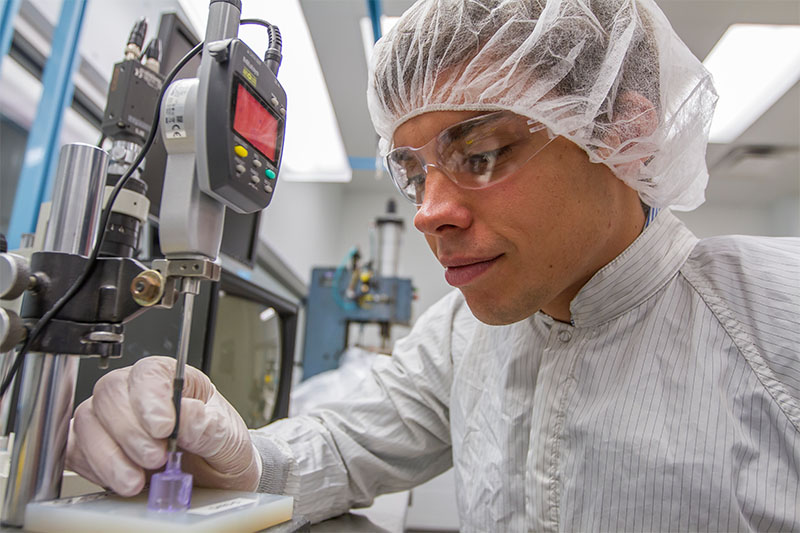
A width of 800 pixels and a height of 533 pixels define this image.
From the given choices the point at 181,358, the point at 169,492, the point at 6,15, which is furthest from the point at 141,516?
the point at 6,15

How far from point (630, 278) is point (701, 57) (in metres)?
2.57

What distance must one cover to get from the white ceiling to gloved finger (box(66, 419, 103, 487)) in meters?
2.17

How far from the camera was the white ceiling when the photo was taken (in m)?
2.38

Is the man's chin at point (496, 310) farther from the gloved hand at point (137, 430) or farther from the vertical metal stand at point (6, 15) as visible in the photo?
the vertical metal stand at point (6, 15)

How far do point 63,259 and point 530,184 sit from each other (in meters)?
0.59

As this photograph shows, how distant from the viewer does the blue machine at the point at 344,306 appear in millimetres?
2738

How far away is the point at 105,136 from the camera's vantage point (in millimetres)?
858

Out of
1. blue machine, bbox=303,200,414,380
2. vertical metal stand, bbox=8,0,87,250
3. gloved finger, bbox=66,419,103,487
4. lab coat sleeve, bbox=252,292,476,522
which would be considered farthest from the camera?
blue machine, bbox=303,200,414,380

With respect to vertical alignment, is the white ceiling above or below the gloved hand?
above

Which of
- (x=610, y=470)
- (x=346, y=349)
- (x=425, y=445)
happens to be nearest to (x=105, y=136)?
(x=425, y=445)

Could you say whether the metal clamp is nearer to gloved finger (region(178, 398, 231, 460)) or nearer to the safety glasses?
gloved finger (region(178, 398, 231, 460))

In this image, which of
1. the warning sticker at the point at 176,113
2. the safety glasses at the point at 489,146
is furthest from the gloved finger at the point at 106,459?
the safety glasses at the point at 489,146

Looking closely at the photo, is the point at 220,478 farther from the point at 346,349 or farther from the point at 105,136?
the point at 346,349

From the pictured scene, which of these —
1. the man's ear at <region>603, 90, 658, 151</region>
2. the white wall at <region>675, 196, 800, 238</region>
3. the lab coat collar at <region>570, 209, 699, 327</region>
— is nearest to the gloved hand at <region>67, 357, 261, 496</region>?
the lab coat collar at <region>570, 209, 699, 327</region>
